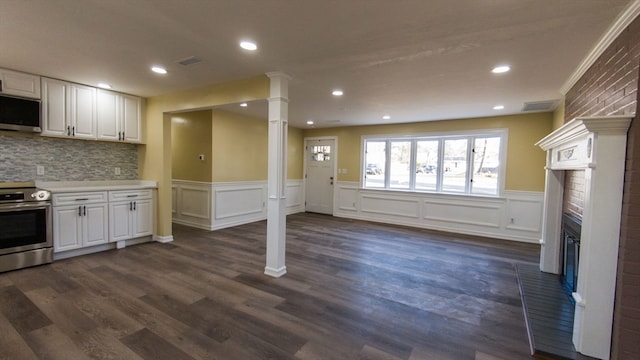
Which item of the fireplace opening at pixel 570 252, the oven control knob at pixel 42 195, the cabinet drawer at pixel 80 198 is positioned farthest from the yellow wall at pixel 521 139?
the oven control knob at pixel 42 195

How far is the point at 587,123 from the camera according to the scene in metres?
1.88

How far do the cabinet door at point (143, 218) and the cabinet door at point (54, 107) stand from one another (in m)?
1.37

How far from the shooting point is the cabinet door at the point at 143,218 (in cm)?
436

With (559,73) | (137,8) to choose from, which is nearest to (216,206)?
(137,8)

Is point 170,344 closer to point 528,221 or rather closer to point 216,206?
point 216,206

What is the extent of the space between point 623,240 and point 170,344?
3210mm

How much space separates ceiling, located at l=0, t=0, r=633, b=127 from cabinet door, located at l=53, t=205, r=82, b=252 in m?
1.75

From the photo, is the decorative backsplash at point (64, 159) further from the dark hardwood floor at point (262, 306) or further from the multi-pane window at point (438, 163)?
the multi-pane window at point (438, 163)

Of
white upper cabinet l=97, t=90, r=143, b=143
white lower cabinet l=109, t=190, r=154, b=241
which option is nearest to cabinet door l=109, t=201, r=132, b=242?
white lower cabinet l=109, t=190, r=154, b=241

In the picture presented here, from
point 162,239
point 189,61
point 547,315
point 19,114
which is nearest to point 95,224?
point 162,239

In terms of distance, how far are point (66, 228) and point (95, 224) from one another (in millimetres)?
308

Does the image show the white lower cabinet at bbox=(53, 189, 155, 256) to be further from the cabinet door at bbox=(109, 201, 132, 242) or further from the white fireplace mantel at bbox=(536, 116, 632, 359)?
the white fireplace mantel at bbox=(536, 116, 632, 359)

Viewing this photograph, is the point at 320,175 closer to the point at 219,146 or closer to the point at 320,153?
the point at 320,153

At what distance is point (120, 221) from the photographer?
164 inches
